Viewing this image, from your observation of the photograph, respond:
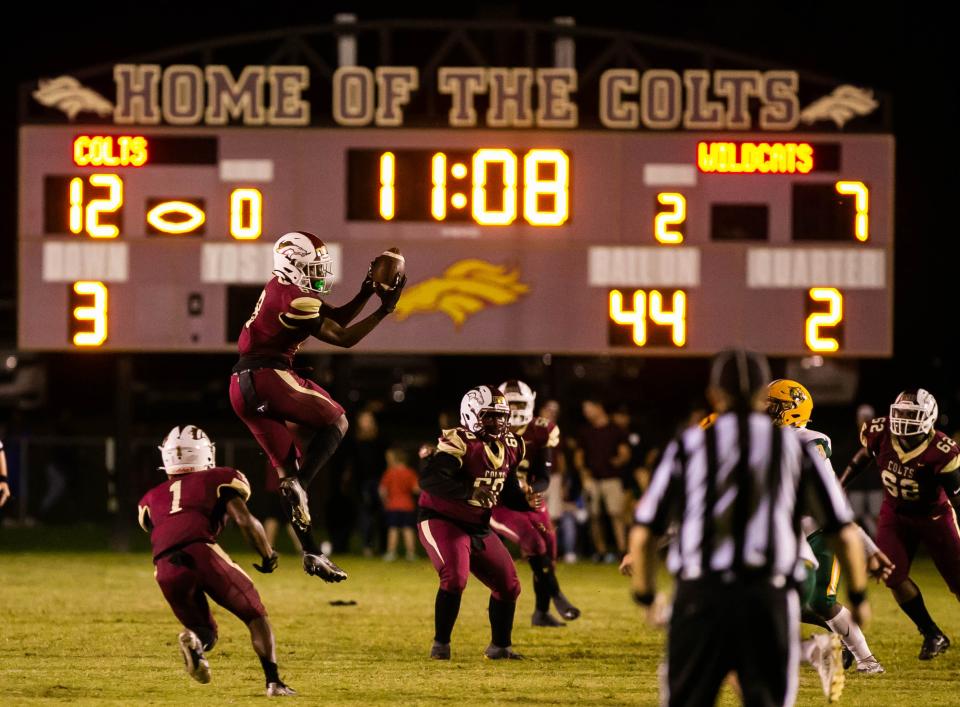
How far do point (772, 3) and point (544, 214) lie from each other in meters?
20.4

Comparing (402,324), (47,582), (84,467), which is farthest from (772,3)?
(47,582)

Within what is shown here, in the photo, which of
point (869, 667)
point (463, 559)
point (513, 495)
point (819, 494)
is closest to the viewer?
Result: point (819, 494)

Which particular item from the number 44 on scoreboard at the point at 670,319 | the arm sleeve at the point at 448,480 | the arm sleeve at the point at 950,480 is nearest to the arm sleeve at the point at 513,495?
the arm sleeve at the point at 448,480

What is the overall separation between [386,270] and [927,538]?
487 cm

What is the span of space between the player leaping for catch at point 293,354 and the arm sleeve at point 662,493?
11.2 feet

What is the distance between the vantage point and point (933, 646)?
11.6 metres

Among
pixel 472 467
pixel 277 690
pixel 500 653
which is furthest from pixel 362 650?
pixel 277 690

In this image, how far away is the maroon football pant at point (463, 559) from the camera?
11359mm

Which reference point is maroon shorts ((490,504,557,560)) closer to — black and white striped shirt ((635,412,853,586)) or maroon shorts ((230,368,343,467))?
maroon shorts ((230,368,343,467))

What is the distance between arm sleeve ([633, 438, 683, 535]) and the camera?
5988 mm

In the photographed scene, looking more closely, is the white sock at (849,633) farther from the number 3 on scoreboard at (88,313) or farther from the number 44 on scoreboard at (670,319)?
the number 3 on scoreboard at (88,313)

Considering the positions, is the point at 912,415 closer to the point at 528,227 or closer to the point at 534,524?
the point at 534,524

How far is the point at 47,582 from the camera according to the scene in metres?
17.2

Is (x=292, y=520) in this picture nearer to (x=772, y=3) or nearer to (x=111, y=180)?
(x=111, y=180)
